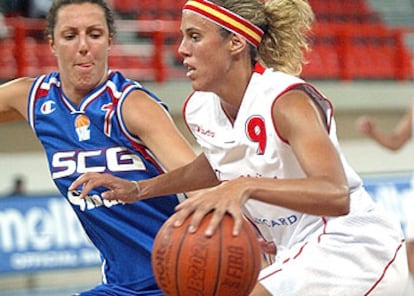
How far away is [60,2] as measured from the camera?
4473 millimetres

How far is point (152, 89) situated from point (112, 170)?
8.45 m

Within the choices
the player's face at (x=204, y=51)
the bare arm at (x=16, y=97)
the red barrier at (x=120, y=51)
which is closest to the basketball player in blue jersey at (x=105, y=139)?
the bare arm at (x=16, y=97)

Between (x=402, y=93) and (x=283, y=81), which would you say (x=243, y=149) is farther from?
(x=402, y=93)

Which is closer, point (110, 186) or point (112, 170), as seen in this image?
point (110, 186)

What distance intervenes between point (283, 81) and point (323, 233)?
59 cm

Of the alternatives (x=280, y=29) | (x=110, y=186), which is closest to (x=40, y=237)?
(x=110, y=186)

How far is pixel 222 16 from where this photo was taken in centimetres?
367

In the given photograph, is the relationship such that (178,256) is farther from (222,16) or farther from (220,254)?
(222,16)

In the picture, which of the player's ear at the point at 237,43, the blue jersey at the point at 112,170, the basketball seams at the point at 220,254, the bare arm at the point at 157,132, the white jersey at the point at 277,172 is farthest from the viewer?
the blue jersey at the point at 112,170

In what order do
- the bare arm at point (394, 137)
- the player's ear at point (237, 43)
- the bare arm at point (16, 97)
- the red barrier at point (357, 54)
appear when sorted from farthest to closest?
the red barrier at point (357, 54)
the bare arm at point (394, 137)
the bare arm at point (16, 97)
the player's ear at point (237, 43)

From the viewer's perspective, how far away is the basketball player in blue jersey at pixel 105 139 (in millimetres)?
4188

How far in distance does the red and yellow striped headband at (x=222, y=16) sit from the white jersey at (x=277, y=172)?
6.3 inches

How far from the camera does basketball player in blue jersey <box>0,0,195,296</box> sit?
419 cm

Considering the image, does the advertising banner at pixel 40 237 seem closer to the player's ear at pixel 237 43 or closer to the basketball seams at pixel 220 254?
the player's ear at pixel 237 43
